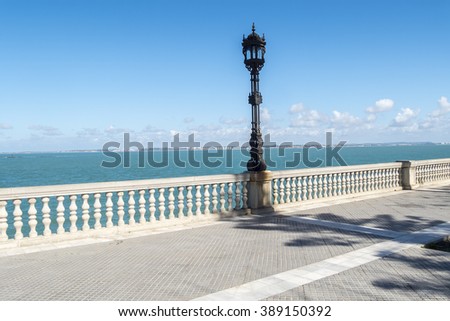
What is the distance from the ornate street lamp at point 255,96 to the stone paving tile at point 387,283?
5.60 m

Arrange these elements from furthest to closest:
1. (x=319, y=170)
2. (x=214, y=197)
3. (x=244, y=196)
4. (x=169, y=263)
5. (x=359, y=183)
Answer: (x=359, y=183)
(x=319, y=170)
(x=244, y=196)
(x=214, y=197)
(x=169, y=263)

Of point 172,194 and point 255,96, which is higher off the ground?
point 255,96

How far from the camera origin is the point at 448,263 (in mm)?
6051

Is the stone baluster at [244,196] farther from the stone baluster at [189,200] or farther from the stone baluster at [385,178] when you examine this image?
the stone baluster at [385,178]

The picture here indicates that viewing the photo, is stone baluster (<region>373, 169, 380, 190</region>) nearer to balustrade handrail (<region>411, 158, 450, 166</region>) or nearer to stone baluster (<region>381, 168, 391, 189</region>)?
stone baluster (<region>381, 168, 391, 189</region>)

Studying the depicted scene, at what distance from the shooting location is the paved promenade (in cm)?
492

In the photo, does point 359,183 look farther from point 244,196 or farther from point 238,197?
point 238,197

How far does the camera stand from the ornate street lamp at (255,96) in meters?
11.3

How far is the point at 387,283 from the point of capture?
5.14m

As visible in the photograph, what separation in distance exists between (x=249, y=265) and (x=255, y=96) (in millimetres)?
6485

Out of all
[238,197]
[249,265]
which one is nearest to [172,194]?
[238,197]

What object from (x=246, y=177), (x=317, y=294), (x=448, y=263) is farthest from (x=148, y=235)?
(x=448, y=263)

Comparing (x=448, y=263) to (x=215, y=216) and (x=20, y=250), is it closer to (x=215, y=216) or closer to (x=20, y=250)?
(x=215, y=216)

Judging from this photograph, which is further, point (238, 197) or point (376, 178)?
point (376, 178)
